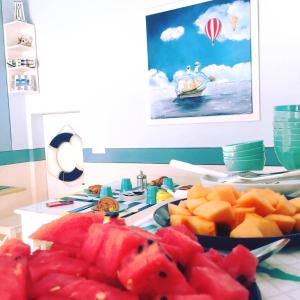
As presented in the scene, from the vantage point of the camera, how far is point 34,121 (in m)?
3.96

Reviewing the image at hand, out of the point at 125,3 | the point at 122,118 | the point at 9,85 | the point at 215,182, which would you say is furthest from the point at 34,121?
the point at 215,182

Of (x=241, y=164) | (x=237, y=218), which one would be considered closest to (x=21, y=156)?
(x=241, y=164)

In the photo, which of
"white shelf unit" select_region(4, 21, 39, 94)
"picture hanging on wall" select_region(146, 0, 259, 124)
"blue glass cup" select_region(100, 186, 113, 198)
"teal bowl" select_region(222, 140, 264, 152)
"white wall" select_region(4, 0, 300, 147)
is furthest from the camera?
"white shelf unit" select_region(4, 21, 39, 94)

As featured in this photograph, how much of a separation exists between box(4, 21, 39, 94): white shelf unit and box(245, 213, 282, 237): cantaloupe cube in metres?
3.45

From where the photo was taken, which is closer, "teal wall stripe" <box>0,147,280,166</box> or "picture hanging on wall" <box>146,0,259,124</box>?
"picture hanging on wall" <box>146,0,259,124</box>

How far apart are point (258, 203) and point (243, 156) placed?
837 mm

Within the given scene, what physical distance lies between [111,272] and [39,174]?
12.5 ft

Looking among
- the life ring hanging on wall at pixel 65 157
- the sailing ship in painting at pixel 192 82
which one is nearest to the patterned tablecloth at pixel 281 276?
the sailing ship in painting at pixel 192 82

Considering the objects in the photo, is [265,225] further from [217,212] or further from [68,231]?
[68,231]

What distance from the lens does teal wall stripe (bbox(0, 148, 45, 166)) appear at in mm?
3803

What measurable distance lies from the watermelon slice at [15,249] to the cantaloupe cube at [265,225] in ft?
1.51

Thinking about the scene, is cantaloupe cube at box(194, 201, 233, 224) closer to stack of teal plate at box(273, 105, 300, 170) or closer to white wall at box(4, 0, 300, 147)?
stack of teal plate at box(273, 105, 300, 170)

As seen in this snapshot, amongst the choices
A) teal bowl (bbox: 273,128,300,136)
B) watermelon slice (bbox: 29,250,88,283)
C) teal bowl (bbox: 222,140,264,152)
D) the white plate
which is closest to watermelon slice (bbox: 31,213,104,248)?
watermelon slice (bbox: 29,250,88,283)

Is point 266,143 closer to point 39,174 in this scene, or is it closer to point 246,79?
point 246,79
